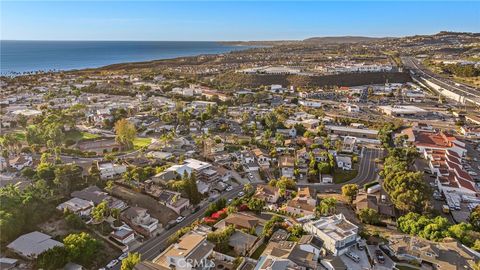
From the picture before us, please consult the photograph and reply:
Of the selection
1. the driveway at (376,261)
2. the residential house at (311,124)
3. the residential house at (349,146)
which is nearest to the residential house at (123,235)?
the driveway at (376,261)

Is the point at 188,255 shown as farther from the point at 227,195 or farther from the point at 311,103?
the point at 311,103

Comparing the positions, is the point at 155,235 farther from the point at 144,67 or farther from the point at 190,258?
the point at 144,67

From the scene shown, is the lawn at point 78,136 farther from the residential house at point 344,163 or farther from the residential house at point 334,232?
the residential house at point 334,232

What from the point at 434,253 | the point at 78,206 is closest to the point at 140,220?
the point at 78,206

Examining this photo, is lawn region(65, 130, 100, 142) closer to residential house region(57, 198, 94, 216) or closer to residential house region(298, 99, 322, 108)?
residential house region(57, 198, 94, 216)

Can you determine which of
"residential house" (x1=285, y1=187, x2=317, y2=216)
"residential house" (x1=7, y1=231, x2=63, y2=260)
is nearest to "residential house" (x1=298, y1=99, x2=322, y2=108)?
"residential house" (x1=285, y1=187, x2=317, y2=216)

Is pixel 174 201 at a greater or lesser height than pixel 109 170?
lesser
